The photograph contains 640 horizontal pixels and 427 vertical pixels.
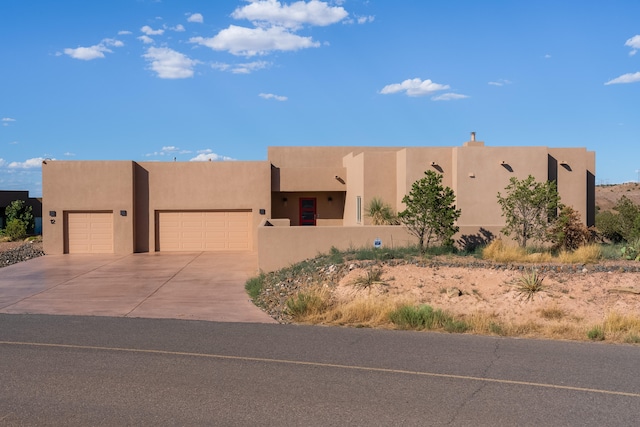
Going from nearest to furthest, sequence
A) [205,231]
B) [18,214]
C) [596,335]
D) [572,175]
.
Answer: [596,335] → [572,175] → [205,231] → [18,214]

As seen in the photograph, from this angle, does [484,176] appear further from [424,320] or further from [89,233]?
[89,233]

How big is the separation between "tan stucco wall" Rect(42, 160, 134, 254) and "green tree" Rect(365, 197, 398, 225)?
1128 centimetres

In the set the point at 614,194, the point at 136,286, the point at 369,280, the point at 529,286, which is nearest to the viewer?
the point at 529,286

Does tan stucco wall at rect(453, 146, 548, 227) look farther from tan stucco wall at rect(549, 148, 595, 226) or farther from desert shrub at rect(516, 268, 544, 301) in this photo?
desert shrub at rect(516, 268, 544, 301)

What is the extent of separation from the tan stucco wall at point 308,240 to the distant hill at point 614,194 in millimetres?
48382

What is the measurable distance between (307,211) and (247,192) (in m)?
3.84

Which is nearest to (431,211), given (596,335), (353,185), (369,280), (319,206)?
(369,280)

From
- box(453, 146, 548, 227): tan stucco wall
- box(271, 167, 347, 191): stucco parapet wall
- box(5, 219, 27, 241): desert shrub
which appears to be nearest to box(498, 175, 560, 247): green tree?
box(453, 146, 548, 227): tan stucco wall

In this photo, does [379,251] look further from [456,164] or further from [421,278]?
[456,164]

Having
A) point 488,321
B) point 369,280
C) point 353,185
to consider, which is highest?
point 353,185

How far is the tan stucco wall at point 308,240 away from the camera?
20291 mm

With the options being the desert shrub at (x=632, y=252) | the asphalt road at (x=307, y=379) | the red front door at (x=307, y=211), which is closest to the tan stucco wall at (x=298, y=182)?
the red front door at (x=307, y=211)

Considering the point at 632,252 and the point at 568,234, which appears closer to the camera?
the point at 632,252

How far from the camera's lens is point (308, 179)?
3059 centimetres
